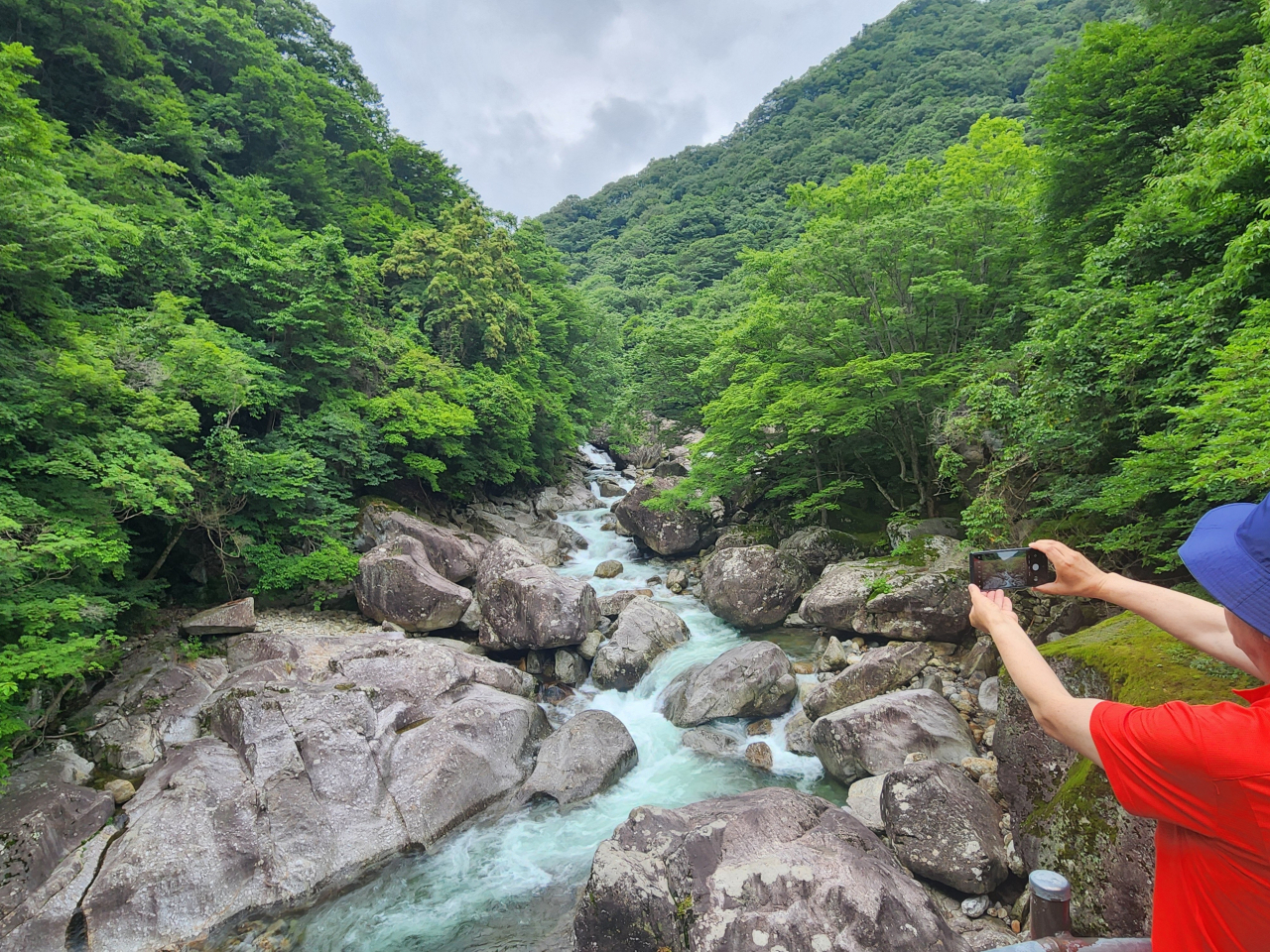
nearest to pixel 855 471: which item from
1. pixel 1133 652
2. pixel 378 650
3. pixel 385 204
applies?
pixel 1133 652

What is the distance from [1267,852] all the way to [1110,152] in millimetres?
13101

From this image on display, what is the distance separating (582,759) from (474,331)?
16.2m

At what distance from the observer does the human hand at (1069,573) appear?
6.65 feet

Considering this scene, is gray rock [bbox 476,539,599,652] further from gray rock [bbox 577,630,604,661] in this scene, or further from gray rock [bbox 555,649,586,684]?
gray rock [bbox 555,649,586,684]

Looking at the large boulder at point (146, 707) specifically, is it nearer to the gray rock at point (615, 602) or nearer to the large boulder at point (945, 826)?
the gray rock at point (615, 602)

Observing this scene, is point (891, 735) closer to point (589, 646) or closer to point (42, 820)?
point (589, 646)

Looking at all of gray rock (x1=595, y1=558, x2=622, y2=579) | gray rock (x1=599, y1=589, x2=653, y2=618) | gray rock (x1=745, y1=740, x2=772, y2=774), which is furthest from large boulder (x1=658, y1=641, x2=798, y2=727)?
gray rock (x1=595, y1=558, x2=622, y2=579)

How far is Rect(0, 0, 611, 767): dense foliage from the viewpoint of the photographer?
762 centimetres

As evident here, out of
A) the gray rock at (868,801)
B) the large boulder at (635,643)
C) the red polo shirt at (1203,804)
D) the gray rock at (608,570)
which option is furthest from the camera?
the gray rock at (608,570)

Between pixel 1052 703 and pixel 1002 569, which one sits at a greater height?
pixel 1002 569

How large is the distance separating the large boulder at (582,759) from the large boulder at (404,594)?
15.1ft

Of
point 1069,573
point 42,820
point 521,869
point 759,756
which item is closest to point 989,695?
point 759,756

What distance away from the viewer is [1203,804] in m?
1.23

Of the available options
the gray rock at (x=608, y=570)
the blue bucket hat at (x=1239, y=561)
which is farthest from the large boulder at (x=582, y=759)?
the blue bucket hat at (x=1239, y=561)
